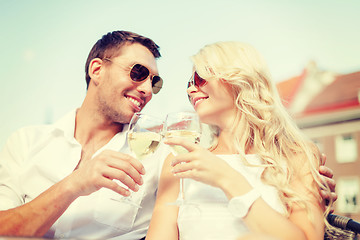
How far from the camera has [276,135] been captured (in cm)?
225

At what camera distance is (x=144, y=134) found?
1.87 meters

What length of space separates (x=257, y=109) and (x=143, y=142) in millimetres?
835

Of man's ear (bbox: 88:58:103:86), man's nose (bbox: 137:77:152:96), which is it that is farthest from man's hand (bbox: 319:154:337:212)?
man's ear (bbox: 88:58:103:86)

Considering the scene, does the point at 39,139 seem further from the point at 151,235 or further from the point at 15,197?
the point at 151,235

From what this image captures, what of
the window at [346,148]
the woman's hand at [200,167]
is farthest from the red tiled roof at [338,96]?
the woman's hand at [200,167]

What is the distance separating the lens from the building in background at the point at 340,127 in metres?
21.5

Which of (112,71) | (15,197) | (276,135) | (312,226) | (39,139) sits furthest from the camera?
(112,71)

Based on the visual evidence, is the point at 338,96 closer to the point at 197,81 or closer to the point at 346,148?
the point at 346,148

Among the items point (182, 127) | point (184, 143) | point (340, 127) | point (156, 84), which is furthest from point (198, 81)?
point (340, 127)

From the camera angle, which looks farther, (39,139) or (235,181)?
(39,139)

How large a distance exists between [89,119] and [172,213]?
4.18 feet

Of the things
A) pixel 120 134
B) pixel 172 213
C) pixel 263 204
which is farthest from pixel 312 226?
pixel 120 134

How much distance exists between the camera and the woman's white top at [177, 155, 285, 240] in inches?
75.3

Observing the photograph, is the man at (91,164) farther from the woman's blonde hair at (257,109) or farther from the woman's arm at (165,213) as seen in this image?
the woman's blonde hair at (257,109)
